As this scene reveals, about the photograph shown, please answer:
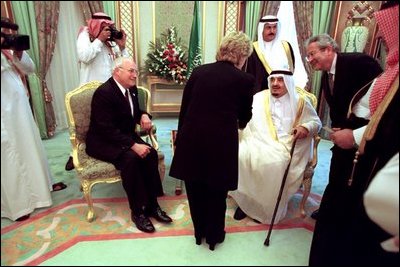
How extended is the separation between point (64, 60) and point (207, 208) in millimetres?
3656

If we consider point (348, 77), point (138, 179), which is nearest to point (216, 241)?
point (138, 179)

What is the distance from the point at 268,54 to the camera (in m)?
2.85

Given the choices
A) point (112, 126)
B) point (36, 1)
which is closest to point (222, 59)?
point (112, 126)

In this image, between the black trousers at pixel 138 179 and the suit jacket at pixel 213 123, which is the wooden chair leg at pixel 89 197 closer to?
the black trousers at pixel 138 179

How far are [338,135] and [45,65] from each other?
12.4ft

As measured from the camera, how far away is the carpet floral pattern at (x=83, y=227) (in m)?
1.73

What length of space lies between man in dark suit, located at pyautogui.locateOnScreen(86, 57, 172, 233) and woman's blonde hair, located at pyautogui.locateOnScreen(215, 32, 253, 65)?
781 mm

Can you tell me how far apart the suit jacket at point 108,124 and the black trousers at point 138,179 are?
0.27 ft

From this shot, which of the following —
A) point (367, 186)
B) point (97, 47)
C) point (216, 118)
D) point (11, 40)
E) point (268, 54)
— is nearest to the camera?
point (367, 186)

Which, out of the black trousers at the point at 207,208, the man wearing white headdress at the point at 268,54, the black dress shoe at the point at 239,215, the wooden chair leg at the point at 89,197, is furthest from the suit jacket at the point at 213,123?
the man wearing white headdress at the point at 268,54

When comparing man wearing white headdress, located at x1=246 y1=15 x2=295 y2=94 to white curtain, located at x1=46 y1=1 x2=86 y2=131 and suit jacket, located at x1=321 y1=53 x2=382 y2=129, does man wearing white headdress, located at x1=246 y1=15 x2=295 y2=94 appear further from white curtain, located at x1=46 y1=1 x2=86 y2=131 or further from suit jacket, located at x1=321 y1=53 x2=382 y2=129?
white curtain, located at x1=46 y1=1 x2=86 y2=131

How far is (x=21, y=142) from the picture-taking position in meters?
1.92

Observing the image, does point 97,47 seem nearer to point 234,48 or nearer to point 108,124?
point 108,124

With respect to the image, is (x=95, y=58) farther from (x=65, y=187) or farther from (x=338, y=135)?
(x=338, y=135)
